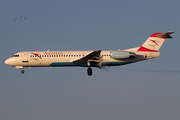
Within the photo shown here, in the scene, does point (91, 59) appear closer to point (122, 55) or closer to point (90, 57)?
point (90, 57)

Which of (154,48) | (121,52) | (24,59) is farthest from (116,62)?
(24,59)

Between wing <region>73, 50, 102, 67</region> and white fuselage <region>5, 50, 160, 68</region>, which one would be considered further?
white fuselage <region>5, 50, 160, 68</region>

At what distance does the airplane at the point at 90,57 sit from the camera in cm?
5794

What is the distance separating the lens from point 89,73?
192 feet

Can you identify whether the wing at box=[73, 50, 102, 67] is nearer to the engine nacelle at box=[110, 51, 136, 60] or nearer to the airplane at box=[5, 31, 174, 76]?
the airplane at box=[5, 31, 174, 76]

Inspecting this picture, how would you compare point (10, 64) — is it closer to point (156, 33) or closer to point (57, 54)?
point (57, 54)

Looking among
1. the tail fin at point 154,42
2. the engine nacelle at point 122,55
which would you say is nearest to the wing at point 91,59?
the engine nacelle at point 122,55

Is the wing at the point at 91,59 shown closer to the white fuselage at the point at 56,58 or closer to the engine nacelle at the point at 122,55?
the white fuselage at the point at 56,58

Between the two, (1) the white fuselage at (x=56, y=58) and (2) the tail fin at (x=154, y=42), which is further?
(2) the tail fin at (x=154, y=42)

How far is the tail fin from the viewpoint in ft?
196

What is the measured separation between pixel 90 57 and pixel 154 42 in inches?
442

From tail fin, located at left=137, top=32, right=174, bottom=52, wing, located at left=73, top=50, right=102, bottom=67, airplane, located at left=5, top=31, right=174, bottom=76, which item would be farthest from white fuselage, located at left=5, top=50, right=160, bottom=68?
tail fin, located at left=137, top=32, right=174, bottom=52

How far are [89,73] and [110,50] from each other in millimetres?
5237

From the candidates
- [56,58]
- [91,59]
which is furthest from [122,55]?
[56,58]
